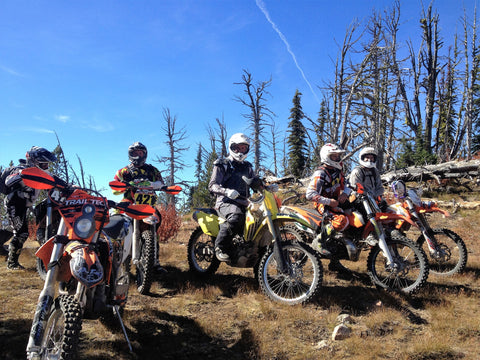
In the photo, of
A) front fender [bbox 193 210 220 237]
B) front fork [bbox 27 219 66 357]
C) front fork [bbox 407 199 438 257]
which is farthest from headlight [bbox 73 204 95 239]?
front fork [bbox 407 199 438 257]

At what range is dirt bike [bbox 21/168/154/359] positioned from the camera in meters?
2.53

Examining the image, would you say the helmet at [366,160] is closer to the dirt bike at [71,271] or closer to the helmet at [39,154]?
the dirt bike at [71,271]

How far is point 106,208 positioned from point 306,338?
2686 millimetres

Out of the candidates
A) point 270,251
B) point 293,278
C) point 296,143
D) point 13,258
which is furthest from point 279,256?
point 296,143

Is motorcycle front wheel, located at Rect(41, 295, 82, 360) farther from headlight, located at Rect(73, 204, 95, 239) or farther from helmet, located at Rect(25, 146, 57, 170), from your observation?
helmet, located at Rect(25, 146, 57, 170)

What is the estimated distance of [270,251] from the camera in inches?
180

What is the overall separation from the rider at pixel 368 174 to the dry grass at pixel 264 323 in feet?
6.36

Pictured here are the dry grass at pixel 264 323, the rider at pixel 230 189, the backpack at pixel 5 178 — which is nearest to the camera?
the dry grass at pixel 264 323

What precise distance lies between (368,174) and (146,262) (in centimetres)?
466

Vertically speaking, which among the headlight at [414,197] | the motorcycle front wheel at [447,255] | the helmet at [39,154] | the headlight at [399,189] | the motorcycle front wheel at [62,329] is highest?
the helmet at [39,154]

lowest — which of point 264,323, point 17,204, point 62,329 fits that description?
point 264,323

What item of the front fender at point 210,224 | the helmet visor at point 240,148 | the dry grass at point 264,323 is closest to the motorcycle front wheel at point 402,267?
the dry grass at point 264,323

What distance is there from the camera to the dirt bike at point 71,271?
99.7 inches

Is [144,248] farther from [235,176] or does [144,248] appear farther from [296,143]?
[296,143]
